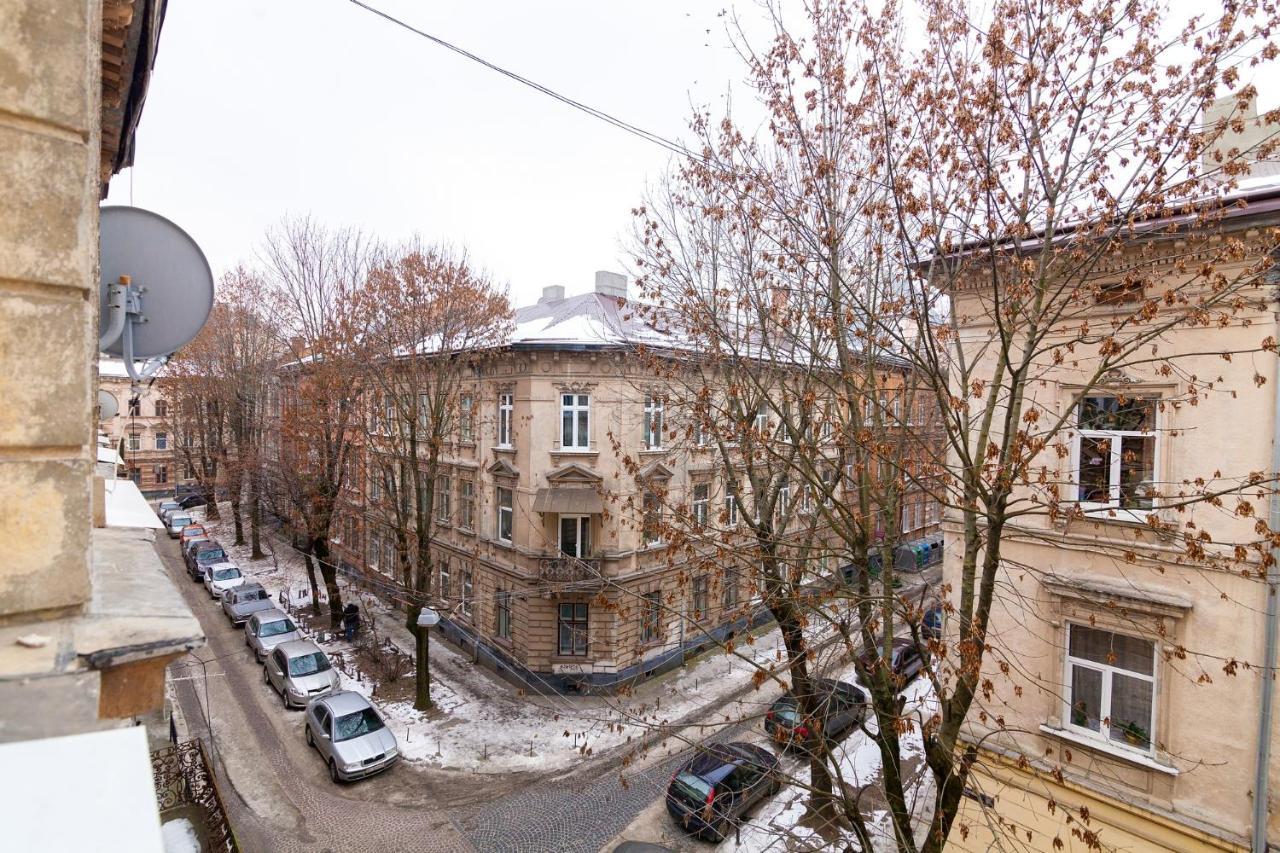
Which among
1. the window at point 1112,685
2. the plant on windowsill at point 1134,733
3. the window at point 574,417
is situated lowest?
the plant on windowsill at point 1134,733

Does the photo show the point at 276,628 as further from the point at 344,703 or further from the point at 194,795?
the point at 194,795

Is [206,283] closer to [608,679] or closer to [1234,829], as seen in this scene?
[1234,829]

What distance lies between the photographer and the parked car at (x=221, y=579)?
78.1 ft

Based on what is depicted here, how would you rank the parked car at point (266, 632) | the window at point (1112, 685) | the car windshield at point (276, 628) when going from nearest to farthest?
the window at point (1112, 685)
the parked car at point (266, 632)
the car windshield at point (276, 628)

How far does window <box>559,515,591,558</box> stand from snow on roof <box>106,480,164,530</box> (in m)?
13.2

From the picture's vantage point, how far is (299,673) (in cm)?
1653

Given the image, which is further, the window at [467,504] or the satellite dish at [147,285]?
the window at [467,504]

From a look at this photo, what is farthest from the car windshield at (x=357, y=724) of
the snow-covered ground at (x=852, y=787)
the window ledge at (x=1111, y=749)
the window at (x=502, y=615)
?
the window ledge at (x=1111, y=749)

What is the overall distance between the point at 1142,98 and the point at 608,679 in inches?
667

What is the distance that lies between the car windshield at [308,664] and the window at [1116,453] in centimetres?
1822

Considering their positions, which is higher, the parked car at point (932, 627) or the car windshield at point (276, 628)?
the parked car at point (932, 627)

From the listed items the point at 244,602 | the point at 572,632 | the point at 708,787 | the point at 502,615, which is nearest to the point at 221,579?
the point at 244,602

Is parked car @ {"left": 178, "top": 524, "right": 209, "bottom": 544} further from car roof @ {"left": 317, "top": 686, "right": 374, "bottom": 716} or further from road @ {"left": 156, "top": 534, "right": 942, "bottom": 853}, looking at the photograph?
car roof @ {"left": 317, "top": 686, "right": 374, "bottom": 716}

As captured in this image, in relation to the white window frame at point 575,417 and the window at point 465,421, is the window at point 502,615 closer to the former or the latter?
the white window frame at point 575,417
